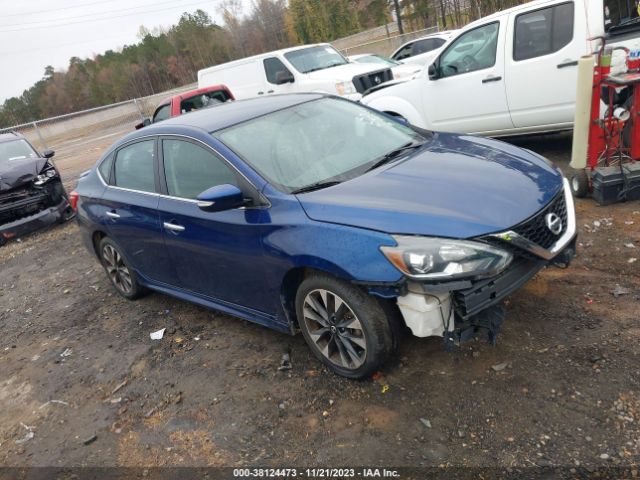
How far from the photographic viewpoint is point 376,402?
299 centimetres

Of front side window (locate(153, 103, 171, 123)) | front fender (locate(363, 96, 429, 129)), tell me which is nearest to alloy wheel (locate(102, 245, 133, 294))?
front fender (locate(363, 96, 429, 129))

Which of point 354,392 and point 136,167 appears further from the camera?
point 136,167

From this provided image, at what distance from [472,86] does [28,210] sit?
755 cm

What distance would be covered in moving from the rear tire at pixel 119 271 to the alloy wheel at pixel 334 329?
2.39 m

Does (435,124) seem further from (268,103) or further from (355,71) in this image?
(355,71)

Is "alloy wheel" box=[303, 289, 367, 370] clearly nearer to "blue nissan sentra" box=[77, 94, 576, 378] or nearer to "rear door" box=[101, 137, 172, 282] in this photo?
"blue nissan sentra" box=[77, 94, 576, 378]

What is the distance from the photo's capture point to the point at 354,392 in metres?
3.12

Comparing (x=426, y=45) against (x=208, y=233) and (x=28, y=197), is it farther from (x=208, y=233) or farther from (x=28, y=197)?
(x=208, y=233)

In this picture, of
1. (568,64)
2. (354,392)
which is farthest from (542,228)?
(568,64)

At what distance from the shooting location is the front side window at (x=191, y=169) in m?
3.49

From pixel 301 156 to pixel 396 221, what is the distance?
1.05 meters

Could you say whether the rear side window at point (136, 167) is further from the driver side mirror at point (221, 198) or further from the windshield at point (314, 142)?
the driver side mirror at point (221, 198)

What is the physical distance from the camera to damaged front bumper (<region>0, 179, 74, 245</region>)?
27.5 ft

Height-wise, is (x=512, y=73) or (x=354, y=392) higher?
(x=512, y=73)
